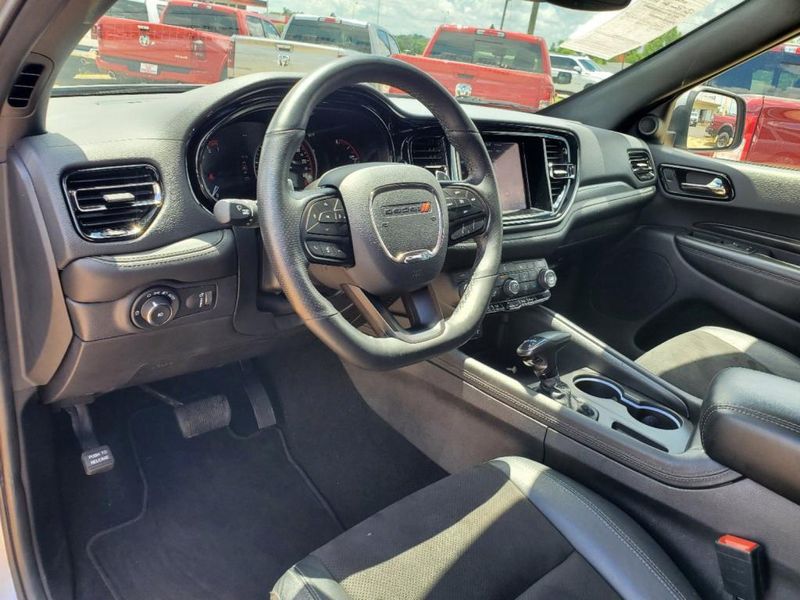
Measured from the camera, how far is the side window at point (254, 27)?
6.72ft

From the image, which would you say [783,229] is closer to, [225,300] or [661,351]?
[661,351]

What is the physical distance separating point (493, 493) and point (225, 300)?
30.5 inches

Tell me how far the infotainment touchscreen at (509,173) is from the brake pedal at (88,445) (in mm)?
1457

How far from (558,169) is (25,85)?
181 cm

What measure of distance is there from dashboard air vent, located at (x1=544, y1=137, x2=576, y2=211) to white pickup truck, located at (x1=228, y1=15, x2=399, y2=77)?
681 mm

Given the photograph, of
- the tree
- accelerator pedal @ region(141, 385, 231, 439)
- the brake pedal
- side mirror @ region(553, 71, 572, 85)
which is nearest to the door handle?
side mirror @ region(553, 71, 572, 85)

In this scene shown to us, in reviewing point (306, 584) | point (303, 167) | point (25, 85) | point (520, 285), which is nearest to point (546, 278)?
point (520, 285)

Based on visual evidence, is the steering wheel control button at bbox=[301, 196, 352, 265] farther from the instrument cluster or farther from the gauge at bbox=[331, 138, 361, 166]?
the gauge at bbox=[331, 138, 361, 166]

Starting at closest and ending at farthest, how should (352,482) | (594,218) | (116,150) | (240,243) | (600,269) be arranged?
(116,150)
(240,243)
(352,482)
(594,218)
(600,269)

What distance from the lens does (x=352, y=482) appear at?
2184 mm

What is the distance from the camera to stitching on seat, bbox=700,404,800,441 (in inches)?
47.0

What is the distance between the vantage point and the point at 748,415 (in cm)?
124

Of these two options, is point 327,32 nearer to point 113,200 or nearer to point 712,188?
point 113,200

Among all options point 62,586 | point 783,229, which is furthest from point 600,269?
point 62,586
